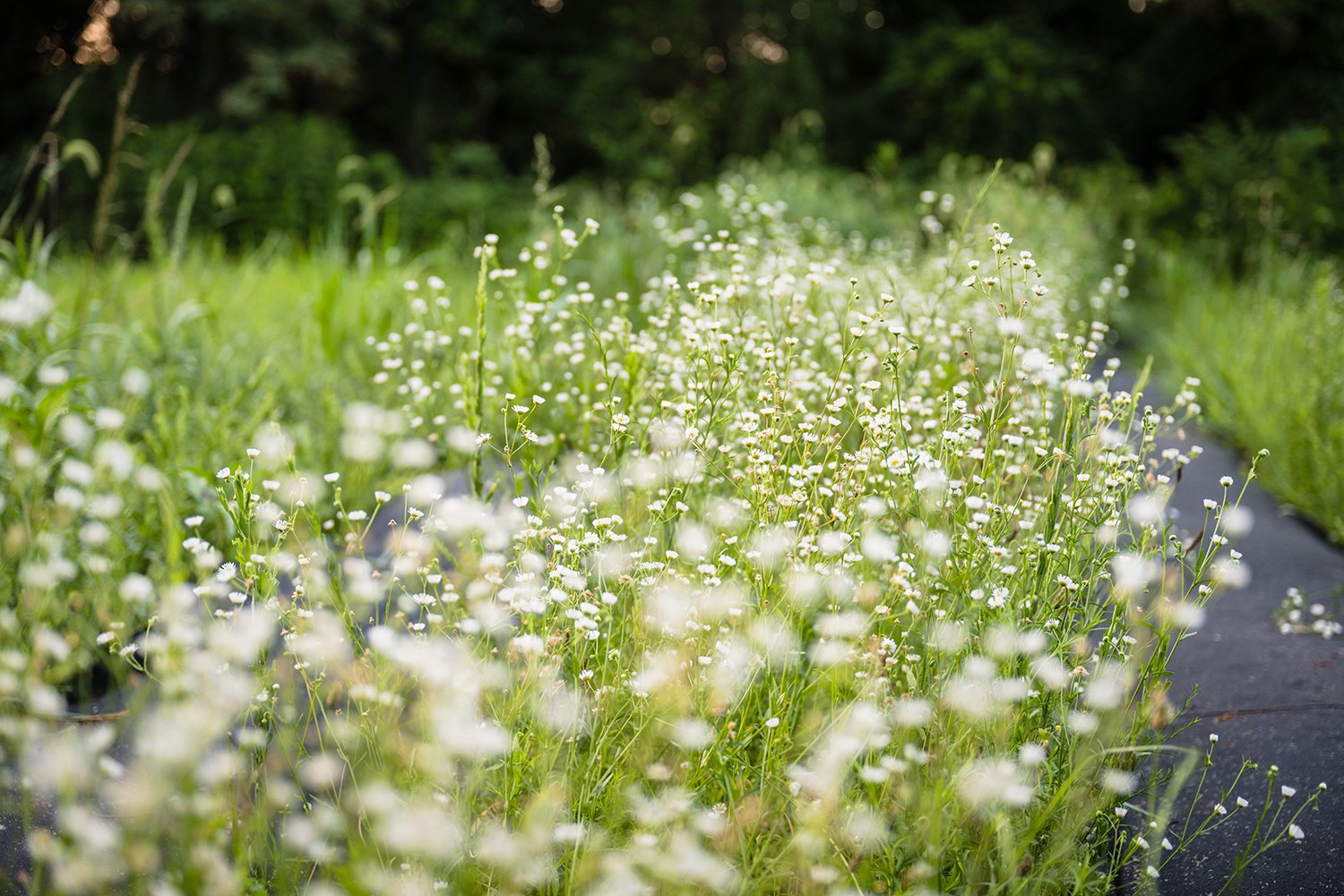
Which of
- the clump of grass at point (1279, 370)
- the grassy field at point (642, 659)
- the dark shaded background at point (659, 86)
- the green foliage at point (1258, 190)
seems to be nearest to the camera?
the grassy field at point (642, 659)

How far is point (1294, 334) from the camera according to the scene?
4.82 m

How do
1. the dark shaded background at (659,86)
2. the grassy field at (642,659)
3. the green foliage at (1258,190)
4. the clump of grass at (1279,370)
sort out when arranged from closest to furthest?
the grassy field at (642,659) → the clump of grass at (1279,370) → the green foliage at (1258,190) → the dark shaded background at (659,86)

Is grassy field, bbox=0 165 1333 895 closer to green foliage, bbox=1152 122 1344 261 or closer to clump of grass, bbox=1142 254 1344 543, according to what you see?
clump of grass, bbox=1142 254 1344 543

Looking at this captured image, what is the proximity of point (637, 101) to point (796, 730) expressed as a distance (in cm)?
1366

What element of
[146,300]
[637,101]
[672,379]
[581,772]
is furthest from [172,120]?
[581,772]

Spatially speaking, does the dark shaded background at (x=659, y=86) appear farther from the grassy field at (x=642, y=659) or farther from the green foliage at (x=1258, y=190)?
the grassy field at (x=642, y=659)

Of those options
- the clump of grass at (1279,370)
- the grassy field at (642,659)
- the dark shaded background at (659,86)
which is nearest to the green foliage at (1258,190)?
the dark shaded background at (659,86)

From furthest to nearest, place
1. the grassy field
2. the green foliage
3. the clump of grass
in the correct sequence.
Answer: the green foliage < the clump of grass < the grassy field

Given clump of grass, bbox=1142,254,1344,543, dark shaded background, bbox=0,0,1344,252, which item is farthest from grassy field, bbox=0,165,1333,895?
dark shaded background, bbox=0,0,1344,252

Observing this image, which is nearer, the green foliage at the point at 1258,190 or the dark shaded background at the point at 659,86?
the green foliage at the point at 1258,190

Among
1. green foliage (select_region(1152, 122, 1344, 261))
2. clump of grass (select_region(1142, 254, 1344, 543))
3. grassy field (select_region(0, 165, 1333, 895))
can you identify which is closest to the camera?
grassy field (select_region(0, 165, 1333, 895))

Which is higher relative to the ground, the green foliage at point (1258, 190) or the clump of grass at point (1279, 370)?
the green foliage at point (1258, 190)

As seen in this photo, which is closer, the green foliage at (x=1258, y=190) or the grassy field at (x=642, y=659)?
the grassy field at (x=642, y=659)

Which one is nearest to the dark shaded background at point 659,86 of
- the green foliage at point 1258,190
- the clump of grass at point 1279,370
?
the green foliage at point 1258,190
